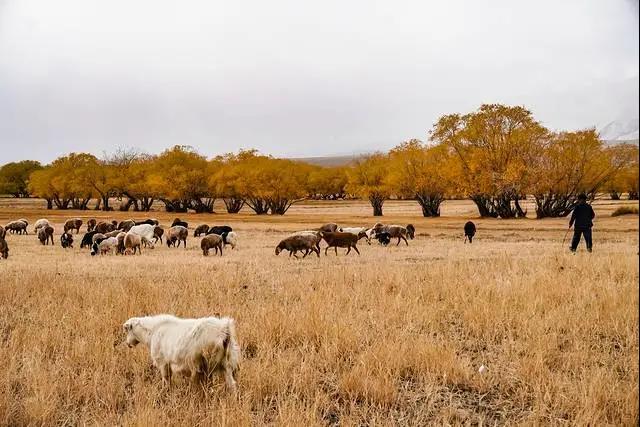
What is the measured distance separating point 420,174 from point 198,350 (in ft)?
187

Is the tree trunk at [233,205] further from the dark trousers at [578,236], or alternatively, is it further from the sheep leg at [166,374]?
the sheep leg at [166,374]

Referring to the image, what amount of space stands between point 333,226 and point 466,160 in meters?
26.2

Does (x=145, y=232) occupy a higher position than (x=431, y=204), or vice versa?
(x=431, y=204)

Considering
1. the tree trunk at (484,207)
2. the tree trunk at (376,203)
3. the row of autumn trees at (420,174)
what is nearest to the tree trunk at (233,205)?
the row of autumn trees at (420,174)

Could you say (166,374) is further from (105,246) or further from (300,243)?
(105,246)

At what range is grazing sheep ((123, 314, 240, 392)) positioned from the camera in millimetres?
5027

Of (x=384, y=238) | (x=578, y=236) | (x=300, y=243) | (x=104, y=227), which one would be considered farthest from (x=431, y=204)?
(x=578, y=236)

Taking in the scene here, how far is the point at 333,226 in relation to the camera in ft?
105

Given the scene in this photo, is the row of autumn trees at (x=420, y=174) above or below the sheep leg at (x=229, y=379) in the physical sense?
above

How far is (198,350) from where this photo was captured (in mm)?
5102

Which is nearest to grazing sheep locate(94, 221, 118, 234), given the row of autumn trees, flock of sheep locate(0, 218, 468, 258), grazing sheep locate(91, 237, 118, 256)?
flock of sheep locate(0, 218, 468, 258)

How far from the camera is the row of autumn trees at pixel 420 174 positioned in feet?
161

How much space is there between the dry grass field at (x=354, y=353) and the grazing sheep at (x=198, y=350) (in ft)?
0.59

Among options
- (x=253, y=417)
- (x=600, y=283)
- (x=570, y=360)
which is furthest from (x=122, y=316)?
(x=600, y=283)
